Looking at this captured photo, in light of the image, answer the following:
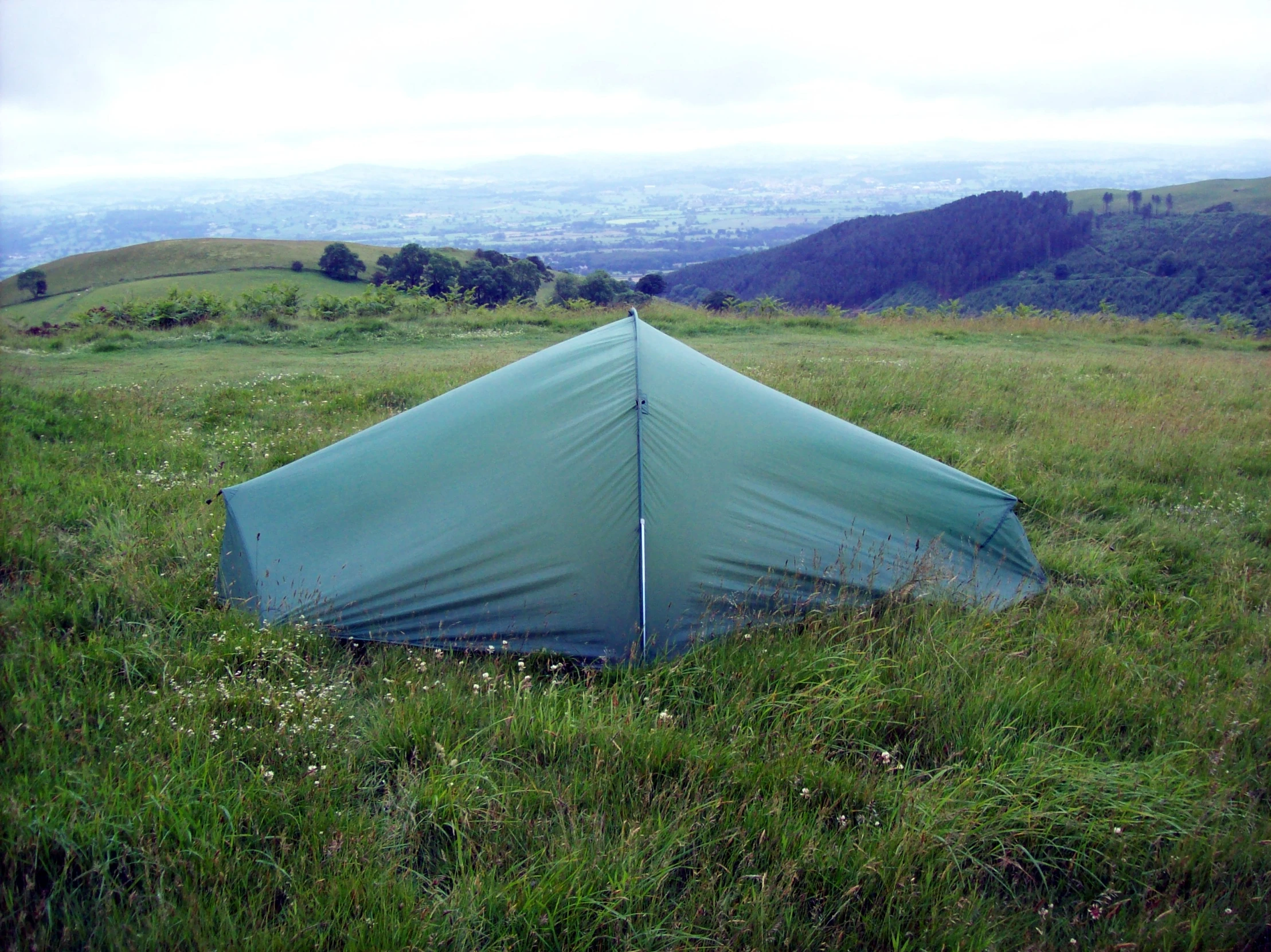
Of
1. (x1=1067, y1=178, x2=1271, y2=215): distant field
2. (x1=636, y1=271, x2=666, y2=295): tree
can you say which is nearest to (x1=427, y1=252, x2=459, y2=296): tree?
(x1=636, y1=271, x2=666, y2=295): tree

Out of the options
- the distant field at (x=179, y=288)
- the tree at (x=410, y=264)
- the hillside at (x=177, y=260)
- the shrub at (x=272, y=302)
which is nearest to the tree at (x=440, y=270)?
the tree at (x=410, y=264)

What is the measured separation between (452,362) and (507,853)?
33.5 ft

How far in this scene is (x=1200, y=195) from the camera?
59.1m

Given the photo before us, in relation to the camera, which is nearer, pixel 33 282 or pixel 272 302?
pixel 272 302

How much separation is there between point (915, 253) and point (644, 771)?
4994 cm

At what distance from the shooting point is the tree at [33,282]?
2661 cm

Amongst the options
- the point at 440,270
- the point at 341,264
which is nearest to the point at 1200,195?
the point at 440,270

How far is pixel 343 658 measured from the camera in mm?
3402

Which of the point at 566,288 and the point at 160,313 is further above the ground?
the point at 566,288

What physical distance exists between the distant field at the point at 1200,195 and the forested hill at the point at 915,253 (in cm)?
699

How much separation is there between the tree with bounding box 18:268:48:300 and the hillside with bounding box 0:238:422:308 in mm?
3019

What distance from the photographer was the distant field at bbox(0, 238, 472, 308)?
3638 cm

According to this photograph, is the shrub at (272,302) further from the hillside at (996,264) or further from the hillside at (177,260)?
the hillside at (996,264)

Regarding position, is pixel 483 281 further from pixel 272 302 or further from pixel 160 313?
pixel 160 313
